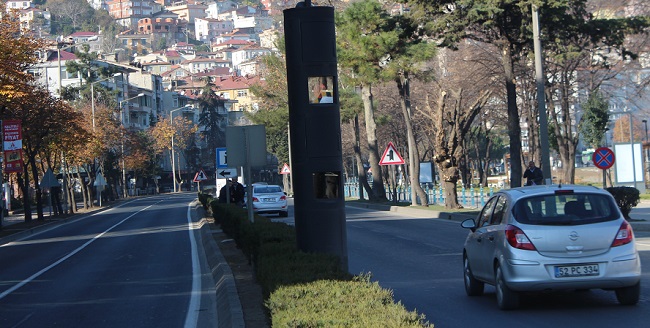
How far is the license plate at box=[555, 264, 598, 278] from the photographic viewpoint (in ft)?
33.7

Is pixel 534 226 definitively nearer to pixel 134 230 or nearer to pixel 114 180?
pixel 134 230

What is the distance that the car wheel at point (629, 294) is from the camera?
10.6 m

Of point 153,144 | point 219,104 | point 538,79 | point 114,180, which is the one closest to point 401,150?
point 114,180

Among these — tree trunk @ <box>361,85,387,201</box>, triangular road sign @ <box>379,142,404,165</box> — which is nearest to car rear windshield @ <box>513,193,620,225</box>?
triangular road sign @ <box>379,142,404,165</box>

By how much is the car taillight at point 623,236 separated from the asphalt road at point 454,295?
2.70ft

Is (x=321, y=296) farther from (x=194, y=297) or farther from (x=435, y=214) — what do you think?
(x=435, y=214)

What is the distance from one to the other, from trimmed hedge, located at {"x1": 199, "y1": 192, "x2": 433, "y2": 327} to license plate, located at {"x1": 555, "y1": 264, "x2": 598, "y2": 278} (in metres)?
2.34

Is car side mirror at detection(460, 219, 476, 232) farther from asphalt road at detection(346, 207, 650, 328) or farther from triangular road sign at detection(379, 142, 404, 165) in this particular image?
triangular road sign at detection(379, 142, 404, 165)

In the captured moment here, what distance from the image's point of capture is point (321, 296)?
24.9 ft

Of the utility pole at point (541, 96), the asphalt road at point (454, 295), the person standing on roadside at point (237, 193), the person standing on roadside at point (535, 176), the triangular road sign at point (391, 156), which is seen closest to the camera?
the asphalt road at point (454, 295)

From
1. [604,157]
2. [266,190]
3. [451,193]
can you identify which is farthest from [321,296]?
[266,190]

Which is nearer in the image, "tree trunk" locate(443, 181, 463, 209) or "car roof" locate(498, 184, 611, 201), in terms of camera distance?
"car roof" locate(498, 184, 611, 201)

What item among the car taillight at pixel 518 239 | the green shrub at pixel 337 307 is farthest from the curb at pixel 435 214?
the green shrub at pixel 337 307

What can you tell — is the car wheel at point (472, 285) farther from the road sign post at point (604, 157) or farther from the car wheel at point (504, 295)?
the road sign post at point (604, 157)
